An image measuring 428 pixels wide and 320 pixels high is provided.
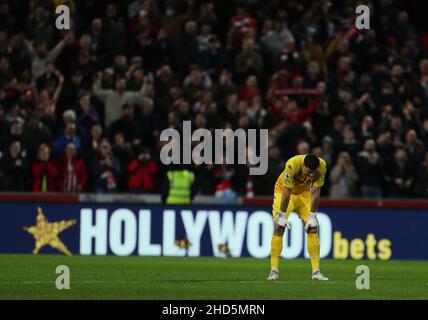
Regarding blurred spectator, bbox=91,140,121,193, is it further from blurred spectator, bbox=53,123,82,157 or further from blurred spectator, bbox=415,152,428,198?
blurred spectator, bbox=415,152,428,198

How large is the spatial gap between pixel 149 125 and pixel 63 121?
5.99 feet

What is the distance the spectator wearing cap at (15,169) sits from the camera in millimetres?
25250

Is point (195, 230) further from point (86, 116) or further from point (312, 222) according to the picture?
point (312, 222)

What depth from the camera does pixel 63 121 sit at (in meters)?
26.6

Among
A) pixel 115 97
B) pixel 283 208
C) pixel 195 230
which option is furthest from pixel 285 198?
pixel 115 97

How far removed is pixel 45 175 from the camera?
25359 mm

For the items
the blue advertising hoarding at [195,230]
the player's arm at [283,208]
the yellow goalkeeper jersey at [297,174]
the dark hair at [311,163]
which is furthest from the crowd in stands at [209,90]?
the dark hair at [311,163]

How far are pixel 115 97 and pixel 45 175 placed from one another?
8.11ft

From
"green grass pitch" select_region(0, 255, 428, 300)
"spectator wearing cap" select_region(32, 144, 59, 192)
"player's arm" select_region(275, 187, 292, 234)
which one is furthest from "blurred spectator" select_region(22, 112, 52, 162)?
"player's arm" select_region(275, 187, 292, 234)

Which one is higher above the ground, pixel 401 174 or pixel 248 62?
pixel 248 62

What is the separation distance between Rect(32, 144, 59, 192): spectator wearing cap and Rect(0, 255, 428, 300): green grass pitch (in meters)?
1.88

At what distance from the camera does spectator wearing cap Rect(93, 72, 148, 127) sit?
2670 centimetres

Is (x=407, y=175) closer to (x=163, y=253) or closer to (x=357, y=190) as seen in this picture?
(x=357, y=190)

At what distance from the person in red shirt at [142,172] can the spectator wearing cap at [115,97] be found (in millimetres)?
1618
